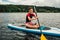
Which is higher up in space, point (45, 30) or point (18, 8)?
point (45, 30)

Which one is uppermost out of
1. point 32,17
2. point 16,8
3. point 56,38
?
point 32,17

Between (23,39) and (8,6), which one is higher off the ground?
(23,39)

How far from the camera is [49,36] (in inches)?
831

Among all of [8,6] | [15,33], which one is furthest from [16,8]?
[15,33]

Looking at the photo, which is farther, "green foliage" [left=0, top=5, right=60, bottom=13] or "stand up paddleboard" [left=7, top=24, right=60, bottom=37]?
"green foliage" [left=0, top=5, right=60, bottom=13]

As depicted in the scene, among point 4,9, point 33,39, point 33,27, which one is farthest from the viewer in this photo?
point 4,9

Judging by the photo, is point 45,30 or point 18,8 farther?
point 18,8

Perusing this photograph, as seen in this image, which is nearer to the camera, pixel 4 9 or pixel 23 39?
pixel 23 39

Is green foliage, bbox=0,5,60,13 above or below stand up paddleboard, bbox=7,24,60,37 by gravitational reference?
below

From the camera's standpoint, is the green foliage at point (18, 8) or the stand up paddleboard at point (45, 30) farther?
the green foliage at point (18, 8)

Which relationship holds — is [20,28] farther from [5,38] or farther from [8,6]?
[8,6]

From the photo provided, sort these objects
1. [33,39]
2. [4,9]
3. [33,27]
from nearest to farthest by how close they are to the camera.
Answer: [33,39] → [33,27] → [4,9]

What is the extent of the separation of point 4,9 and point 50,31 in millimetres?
121962

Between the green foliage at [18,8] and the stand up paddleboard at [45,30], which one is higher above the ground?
the stand up paddleboard at [45,30]
